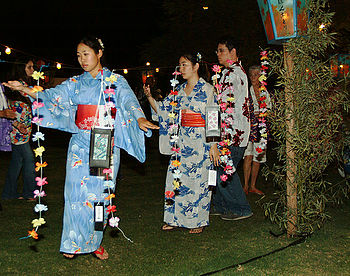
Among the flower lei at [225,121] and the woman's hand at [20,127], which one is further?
the woman's hand at [20,127]

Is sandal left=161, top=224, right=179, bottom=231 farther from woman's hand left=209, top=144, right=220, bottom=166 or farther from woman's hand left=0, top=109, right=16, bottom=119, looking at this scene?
woman's hand left=0, top=109, right=16, bottom=119

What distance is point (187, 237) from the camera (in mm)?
5305

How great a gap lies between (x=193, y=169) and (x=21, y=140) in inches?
111

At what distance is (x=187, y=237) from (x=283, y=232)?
1075mm

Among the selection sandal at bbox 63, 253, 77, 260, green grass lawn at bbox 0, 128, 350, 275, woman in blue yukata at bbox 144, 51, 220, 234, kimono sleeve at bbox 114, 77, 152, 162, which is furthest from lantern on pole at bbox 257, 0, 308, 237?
sandal at bbox 63, 253, 77, 260

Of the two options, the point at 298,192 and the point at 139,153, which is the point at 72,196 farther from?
the point at 298,192

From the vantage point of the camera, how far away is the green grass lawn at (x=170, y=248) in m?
4.29

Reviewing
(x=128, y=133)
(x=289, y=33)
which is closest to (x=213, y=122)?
(x=128, y=133)

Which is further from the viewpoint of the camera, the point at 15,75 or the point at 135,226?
the point at 15,75

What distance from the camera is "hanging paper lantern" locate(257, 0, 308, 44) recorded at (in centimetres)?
470

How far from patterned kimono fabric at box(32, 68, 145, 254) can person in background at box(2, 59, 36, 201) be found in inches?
89.5

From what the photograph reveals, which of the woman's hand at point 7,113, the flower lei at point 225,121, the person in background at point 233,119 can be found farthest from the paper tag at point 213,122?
the woman's hand at point 7,113

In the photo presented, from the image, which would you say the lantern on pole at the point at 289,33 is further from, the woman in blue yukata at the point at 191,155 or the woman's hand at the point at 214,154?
the woman in blue yukata at the point at 191,155

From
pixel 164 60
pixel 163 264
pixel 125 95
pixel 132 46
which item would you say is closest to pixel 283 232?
pixel 163 264
